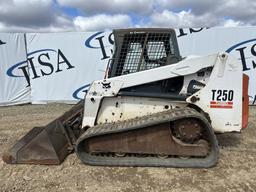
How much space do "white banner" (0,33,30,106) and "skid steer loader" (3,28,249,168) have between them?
604cm

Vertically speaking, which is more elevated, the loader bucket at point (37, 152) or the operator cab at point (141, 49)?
the operator cab at point (141, 49)

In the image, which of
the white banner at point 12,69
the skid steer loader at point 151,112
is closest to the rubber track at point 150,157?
the skid steer loader at point 151,112

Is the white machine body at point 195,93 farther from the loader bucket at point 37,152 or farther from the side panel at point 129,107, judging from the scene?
the loader bucket at point 37,152

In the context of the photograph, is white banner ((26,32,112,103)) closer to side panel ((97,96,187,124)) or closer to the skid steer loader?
the skid steer loader

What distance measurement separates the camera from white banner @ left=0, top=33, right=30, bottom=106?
33.4 ft

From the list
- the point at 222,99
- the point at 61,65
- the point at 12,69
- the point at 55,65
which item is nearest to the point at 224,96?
the point at 222,99

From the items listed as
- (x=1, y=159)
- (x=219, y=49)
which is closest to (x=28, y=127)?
(x=1, y=159)

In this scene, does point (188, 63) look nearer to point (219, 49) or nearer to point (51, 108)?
point (219, 49)

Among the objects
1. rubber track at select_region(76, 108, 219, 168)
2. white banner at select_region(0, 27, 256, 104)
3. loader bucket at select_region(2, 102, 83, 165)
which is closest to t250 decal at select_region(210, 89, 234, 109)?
rubber track at select_region(76, 108, 219, 168)

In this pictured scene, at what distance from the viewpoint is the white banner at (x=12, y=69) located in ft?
33.4

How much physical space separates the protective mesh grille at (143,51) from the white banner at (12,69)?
6546mm

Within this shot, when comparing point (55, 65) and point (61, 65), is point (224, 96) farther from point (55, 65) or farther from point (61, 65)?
point (55, 65)

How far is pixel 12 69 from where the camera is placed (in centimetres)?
1029

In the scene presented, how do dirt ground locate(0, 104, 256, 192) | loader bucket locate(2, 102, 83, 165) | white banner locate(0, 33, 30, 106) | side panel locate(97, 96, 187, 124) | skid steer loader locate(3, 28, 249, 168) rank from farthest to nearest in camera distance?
1. white banner locate(0, 33, 30, 106)
2. side panel locate(97, 96, 187, 124)
3. loader bucket locate(2, 102, 83, 165)
4. skid steer loader locate(3, 28, 249, 168)
5. dirt ground locate(0, 104, 256, 192)
